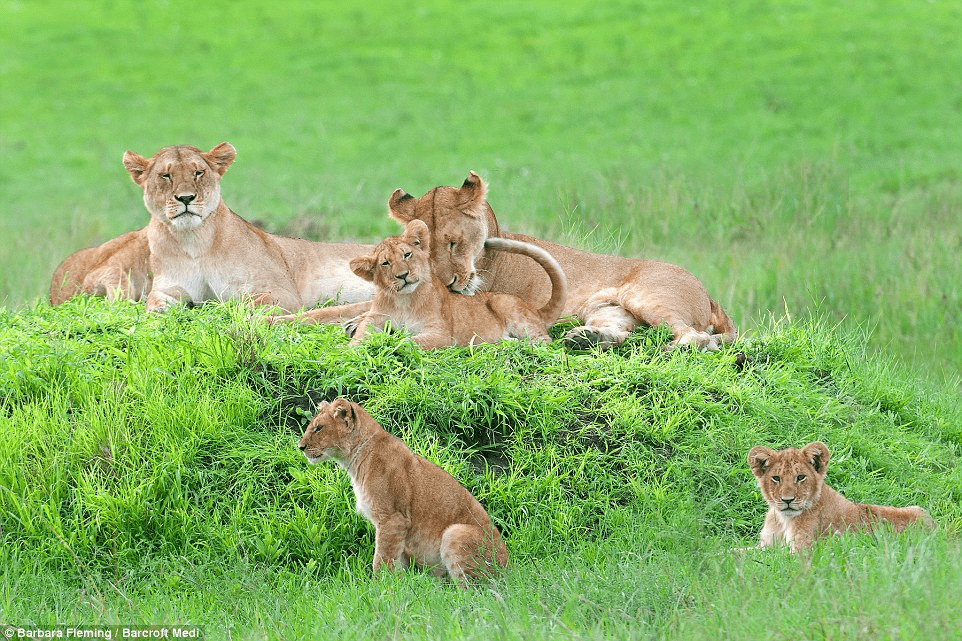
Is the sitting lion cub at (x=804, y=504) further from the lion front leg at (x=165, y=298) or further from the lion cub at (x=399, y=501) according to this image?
the lion front leg at (x=165, y=298)

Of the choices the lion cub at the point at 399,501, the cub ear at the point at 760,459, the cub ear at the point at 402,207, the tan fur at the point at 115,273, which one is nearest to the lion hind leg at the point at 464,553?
the lion cub at the point at 399,501

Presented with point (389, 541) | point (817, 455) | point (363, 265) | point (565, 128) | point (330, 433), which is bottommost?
point (565, 128)

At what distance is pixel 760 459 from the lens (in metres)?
6.28

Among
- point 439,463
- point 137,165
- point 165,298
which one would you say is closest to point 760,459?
point 439,463

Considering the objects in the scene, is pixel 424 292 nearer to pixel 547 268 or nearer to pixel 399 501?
pixel 547 268

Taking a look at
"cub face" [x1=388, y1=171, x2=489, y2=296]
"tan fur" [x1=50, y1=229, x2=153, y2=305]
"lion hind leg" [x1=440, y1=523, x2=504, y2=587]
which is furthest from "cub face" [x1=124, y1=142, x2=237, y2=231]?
"lion hind leg" [x1=440, y1=523, x2=504, y2=587]

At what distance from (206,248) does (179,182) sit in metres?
0.57

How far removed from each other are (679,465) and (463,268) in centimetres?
194

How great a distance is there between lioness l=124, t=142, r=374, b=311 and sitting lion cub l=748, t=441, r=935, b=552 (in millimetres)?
4004

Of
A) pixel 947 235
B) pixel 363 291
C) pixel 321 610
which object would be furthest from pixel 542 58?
pixel 321 610

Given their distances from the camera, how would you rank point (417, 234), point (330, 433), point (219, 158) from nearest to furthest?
point (330, 433) → point (417, 234) → point (219, 158)

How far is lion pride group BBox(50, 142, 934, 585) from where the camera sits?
582 cm

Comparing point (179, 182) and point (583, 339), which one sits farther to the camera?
point (583, 339)

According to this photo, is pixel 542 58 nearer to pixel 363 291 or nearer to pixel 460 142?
pixel 460 142
